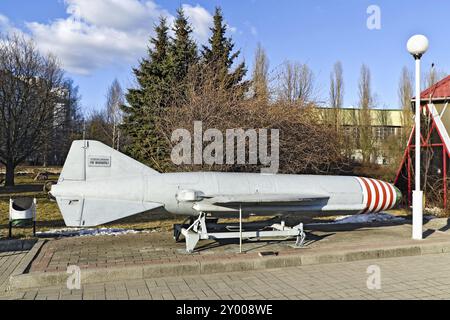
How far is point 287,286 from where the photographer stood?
477 cm

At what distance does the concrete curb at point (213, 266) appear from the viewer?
474 cm

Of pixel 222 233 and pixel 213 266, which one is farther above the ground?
pixel 222 233

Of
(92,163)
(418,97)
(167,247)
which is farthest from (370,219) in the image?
(92,163)

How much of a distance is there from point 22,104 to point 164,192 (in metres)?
16.3

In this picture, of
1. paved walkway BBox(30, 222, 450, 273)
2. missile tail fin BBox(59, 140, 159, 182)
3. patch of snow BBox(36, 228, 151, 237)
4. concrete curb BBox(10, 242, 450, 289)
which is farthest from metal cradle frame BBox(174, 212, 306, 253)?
patch of snow BBox(36, 228, 151, 237)

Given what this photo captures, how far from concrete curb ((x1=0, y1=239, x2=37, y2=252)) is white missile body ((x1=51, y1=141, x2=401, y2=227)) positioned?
2.10 m

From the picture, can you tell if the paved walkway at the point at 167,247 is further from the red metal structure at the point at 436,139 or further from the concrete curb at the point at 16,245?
the red metal structure at the point at 436,139

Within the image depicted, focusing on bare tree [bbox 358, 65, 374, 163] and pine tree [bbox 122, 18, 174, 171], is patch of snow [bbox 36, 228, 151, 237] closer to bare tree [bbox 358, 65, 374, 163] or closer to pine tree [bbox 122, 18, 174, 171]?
pine tree [bbox 122, 18, 174, 171]

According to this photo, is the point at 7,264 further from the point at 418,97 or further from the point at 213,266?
the point at 418,97

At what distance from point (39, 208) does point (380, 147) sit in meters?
19.6

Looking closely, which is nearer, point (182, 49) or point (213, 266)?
point (213, 266)

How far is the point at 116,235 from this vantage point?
7.88 meters
